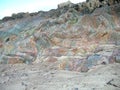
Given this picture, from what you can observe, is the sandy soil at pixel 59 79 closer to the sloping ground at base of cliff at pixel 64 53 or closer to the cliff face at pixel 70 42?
the sloping ground at base of cliff at pixel 64 53

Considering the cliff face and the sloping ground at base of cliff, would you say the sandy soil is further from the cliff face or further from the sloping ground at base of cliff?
the cliff face

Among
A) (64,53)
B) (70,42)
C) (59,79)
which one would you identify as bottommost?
(59,79)

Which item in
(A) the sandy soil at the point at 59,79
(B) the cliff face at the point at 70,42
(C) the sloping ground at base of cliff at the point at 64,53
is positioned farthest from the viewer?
(B) the cliff face at the point at 70,42

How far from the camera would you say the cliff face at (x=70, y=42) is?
21.7 m

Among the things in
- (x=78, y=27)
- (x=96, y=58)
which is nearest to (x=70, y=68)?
(x=96, y=58)

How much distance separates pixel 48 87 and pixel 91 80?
263 centimetres

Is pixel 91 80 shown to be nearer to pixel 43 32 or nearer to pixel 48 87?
pixel 48 87

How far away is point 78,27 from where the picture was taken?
26516 mm

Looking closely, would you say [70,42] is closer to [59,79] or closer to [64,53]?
[64,53]

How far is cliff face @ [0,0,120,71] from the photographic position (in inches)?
853

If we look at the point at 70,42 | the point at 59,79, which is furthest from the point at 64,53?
the point at 59,79

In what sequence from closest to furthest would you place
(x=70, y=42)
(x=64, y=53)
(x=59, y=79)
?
(x=59, y=79)
(x=64, y=53)
(x=70, y=42)

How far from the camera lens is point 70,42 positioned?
25.3 meters

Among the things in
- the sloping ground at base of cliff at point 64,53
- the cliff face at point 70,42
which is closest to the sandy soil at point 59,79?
the sloping ground at base of cliff at point 64,53
